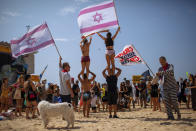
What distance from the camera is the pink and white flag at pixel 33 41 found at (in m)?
7.79

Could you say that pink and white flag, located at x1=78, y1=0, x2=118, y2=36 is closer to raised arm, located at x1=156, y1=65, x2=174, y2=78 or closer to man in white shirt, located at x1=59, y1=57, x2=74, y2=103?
man in white shirt, located at x1=59, y1=57, x2=74, y2=103

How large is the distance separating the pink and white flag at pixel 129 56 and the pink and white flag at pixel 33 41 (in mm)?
3595

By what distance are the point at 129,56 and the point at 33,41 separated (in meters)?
4.55

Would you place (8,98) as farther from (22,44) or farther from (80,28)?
(80,28)

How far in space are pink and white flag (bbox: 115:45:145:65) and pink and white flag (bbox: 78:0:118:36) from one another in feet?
5.81

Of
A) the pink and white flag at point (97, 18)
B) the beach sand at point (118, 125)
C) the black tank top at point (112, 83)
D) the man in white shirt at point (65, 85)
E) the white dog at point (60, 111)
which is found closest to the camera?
the beach sand at point (118, 125)

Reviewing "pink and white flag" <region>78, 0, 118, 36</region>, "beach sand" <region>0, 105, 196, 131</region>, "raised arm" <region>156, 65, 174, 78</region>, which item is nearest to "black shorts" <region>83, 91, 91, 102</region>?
"beach sand" <region>0, 105, 196, 131</region>

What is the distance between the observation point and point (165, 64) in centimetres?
593

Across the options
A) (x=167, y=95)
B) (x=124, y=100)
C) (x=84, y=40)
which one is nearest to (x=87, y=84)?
(x=84, y=40)

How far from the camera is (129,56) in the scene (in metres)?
8.69

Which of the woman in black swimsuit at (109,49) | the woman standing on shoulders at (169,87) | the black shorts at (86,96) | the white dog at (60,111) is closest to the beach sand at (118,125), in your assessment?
the white dog at (60,111)

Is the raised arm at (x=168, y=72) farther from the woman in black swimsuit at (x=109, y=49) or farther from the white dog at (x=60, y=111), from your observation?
the white dog at (x=60, y=111)

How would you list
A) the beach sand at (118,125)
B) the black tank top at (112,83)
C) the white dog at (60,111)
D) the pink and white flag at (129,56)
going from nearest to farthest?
the beach sand at (118,125), the white dog at (60,111), the black tank top at (112,83), the pink and white flag at (129,56)

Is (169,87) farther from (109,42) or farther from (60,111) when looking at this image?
(60,111)
